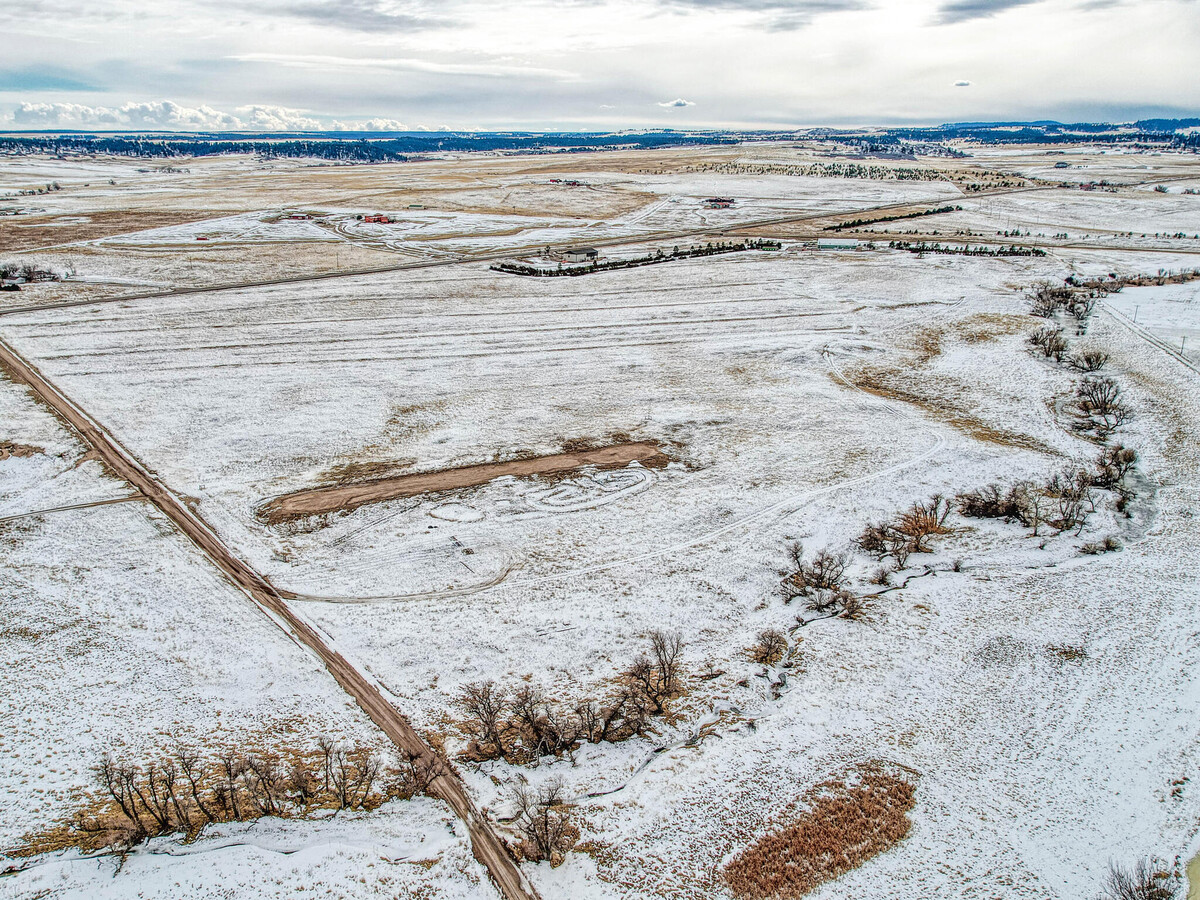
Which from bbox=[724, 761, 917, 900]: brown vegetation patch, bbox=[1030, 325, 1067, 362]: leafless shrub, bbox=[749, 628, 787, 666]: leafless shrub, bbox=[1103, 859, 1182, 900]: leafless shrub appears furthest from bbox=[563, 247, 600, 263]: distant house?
bbox=[1103, 859, 1182, 900]: leafless shrub

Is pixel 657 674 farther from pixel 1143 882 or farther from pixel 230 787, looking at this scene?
pixel 1143 882

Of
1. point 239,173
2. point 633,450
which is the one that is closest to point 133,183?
point 239,173

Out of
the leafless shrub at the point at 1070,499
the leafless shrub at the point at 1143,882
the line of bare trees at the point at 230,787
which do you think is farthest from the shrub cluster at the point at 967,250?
the line of bare trees at the point at 230,787

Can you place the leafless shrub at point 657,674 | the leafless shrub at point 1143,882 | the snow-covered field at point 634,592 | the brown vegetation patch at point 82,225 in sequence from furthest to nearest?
the brown vegetation patch at point 82,225 → the leafless shrub at point 657,674 → the snow-covered field at point 634,592 → the leafless shrub at point 1143,882

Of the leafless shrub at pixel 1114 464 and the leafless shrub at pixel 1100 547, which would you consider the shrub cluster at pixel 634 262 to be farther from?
the leafless shrub at pixel 1100 547

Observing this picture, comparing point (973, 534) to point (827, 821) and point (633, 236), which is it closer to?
point (827, 821)

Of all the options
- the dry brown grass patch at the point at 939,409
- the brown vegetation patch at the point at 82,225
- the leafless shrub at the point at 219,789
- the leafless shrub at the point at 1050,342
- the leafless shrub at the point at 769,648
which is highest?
the brown vegetation patch at the point at 82,225
